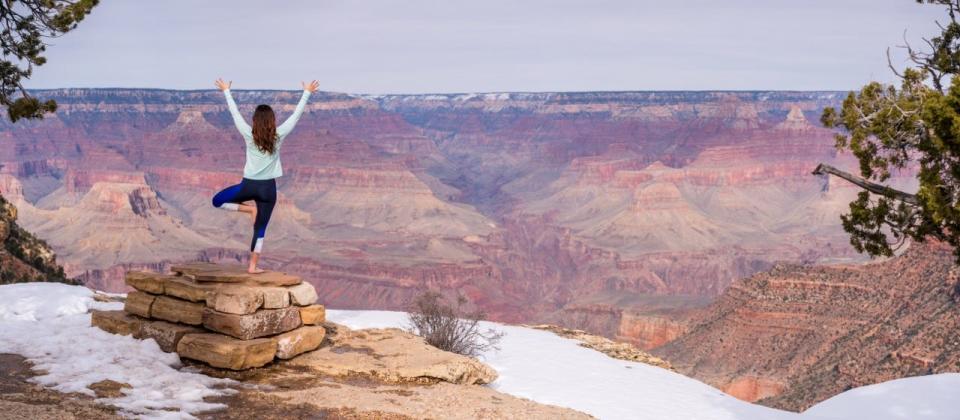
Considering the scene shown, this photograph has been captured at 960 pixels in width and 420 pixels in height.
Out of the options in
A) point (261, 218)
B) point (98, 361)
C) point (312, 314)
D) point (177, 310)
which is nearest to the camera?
point (98, 361)

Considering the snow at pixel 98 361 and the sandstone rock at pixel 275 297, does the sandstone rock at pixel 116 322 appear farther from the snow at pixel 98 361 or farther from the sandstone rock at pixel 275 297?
the sandstone rock at pixel 275 297

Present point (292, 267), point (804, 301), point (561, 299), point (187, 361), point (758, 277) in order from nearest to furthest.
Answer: point (187, 361) < point (804, 301) < point (758, 277) < point (292, 267) < point (561, 299)

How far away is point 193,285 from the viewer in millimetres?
12688

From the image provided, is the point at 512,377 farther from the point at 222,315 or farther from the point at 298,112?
the point at 298,112

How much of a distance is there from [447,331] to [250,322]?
5.57 m

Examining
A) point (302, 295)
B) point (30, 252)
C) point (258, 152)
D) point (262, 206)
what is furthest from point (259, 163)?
point (30, 252)

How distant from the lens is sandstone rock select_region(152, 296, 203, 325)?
12492 millimetres

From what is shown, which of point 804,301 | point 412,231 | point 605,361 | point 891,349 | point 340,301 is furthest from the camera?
point 412,231

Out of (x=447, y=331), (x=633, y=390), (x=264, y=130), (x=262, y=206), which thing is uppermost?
(x=264, y=130)

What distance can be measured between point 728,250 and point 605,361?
6499 inches

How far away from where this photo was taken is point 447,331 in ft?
55.7

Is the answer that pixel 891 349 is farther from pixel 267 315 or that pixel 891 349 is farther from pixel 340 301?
pixel 340 301

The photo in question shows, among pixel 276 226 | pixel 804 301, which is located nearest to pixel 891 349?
pixel 804 301

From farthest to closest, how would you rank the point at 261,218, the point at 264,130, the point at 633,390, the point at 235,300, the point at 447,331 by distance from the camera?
the point at 447,331 → the point at 633,390 → the point at 261,218 → the point at 264,130 → the point at 235,300
